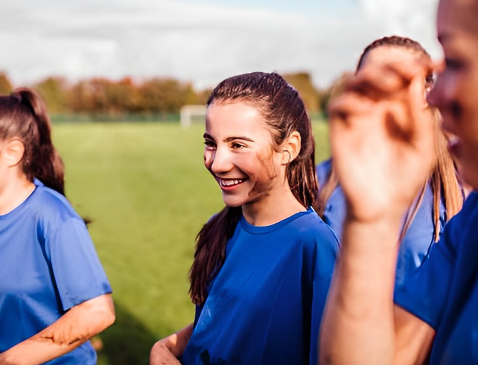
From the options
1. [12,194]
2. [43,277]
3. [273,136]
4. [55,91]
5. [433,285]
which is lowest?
[55,91]

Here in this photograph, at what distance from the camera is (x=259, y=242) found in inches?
81.0

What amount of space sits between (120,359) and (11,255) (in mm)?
2927

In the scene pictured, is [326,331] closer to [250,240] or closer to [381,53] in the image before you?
[250,240]

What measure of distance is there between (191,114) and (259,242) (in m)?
81.9

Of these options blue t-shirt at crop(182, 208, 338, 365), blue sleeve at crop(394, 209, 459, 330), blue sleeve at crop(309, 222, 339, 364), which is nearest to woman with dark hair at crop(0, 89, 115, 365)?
blue t-shirt at crop(182, 208, 338, 365)

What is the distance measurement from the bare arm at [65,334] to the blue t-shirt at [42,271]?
0.14 ft

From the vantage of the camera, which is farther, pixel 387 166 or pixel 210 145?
pixel 210 145

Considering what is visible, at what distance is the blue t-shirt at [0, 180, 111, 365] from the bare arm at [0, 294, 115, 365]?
42 mm

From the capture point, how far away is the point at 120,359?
17.1 feet

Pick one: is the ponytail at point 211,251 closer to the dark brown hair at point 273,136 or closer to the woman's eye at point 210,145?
the dark brown hair at point 273,136

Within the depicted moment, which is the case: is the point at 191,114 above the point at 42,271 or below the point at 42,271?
below

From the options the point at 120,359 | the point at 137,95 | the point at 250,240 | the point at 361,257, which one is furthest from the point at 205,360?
the point at 137,95

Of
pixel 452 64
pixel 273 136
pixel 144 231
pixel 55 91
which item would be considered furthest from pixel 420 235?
pixel 55 91

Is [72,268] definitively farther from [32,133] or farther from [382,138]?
[382,138]
